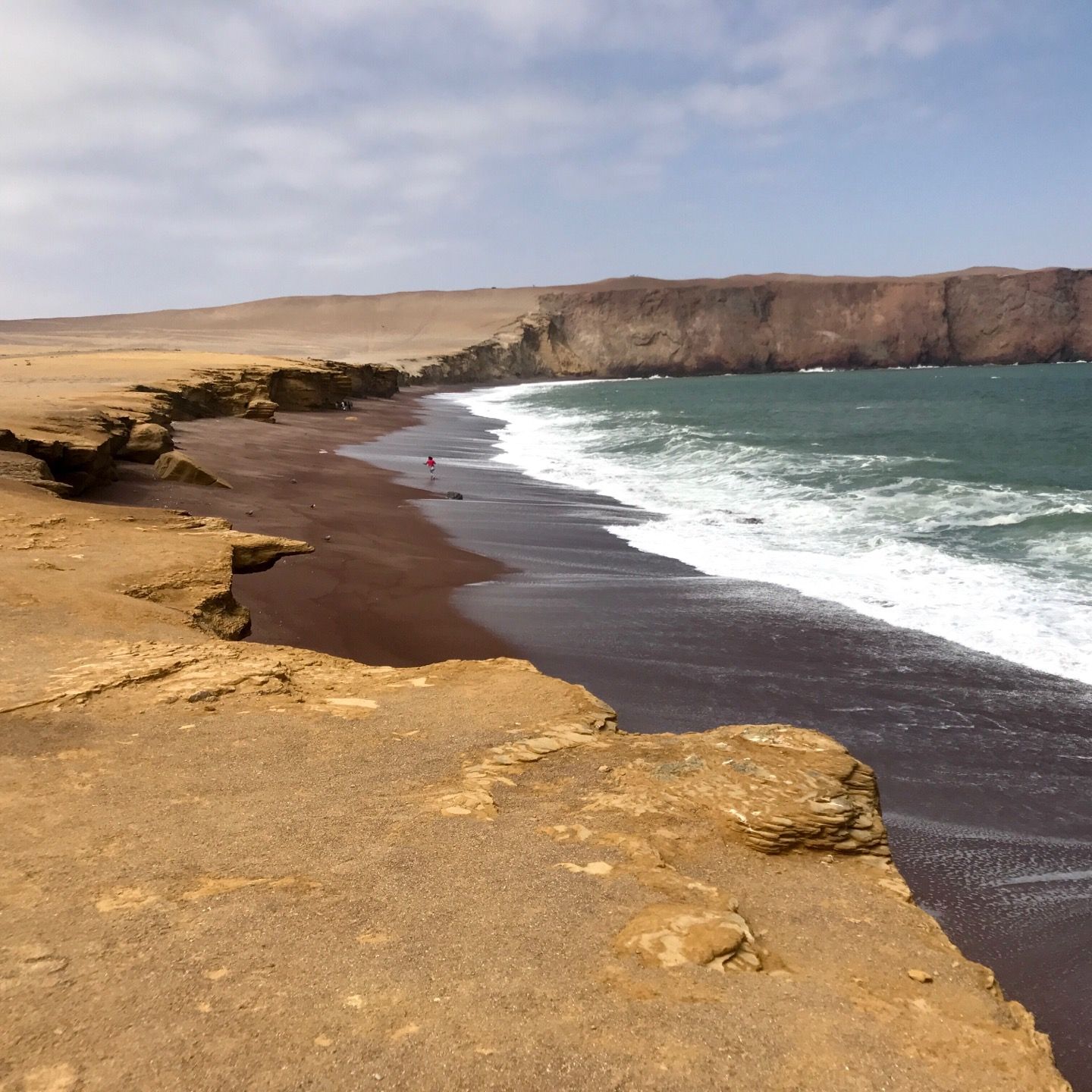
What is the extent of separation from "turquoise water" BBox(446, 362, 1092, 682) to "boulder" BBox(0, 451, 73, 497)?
23.8 ft

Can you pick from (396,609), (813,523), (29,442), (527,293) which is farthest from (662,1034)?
(527,293)

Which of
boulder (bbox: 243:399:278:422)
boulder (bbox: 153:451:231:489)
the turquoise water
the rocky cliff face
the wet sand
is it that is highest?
the rocky cliff face

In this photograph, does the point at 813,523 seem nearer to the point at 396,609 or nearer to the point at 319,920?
the point at 396,609

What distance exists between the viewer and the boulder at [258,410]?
1041 inches

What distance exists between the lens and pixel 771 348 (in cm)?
10512

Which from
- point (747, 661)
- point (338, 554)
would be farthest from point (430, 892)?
point (338, 554)

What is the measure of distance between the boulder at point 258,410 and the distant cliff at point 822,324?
7252cm

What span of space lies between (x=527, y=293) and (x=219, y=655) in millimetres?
117628

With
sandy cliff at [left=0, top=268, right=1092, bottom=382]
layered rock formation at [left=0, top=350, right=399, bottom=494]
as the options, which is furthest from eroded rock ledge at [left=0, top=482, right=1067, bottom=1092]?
sandy cliff at [left=0, top=268, right=1092, bottom=382]

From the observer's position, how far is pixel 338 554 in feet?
34.6

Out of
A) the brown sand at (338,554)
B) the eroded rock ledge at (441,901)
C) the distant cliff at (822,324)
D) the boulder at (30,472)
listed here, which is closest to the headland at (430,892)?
the eroded rock ledge at (441,901)

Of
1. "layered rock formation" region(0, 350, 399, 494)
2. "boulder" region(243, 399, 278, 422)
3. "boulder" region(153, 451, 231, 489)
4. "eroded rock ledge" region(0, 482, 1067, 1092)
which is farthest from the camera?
"boulder" region(243, 399, 278, 422)

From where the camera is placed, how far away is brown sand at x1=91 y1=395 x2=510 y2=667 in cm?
794

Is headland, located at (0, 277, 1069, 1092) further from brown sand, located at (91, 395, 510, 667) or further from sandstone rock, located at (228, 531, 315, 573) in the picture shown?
sandstone rock, located at (228, 531, 315, 573)
